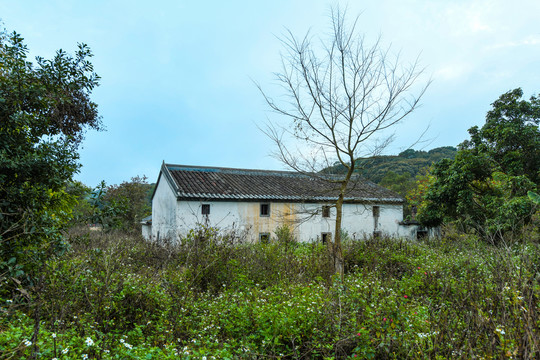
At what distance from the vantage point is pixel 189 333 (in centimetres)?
424

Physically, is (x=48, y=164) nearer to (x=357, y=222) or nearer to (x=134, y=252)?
(x=134, y=252)

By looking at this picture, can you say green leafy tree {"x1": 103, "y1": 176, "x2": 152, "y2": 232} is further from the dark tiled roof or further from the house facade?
the dark tiled roof

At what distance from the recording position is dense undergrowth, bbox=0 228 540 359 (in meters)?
2.90

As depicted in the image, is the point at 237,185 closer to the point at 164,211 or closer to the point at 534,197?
the point at 164,211

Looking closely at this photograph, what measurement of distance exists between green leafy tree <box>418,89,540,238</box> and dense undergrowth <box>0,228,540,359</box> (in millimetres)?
9516

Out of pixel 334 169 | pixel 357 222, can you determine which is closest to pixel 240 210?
pixel 357 222

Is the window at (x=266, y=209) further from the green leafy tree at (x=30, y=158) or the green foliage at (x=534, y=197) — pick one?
the green leafy tree at (x=30, y=158)

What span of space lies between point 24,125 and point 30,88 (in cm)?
57

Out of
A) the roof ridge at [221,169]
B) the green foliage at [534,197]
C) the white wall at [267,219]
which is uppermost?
the roof ridge at [221,169]

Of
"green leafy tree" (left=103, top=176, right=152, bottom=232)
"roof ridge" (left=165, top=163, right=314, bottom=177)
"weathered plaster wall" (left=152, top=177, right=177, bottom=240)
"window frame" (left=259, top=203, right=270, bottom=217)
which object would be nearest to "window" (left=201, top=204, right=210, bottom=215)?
"weathered plaster wall" (left=152, top=177, right=177, bottom=240)

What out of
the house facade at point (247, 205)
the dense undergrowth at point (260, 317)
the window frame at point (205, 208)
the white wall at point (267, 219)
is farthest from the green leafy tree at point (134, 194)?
the dense undergrowth at point (260, 317)

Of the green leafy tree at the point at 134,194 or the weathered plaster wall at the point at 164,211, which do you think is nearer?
the weathered plaster wall at the point at 164,211

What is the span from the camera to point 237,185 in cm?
2005

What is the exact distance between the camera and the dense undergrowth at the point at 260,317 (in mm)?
2898
